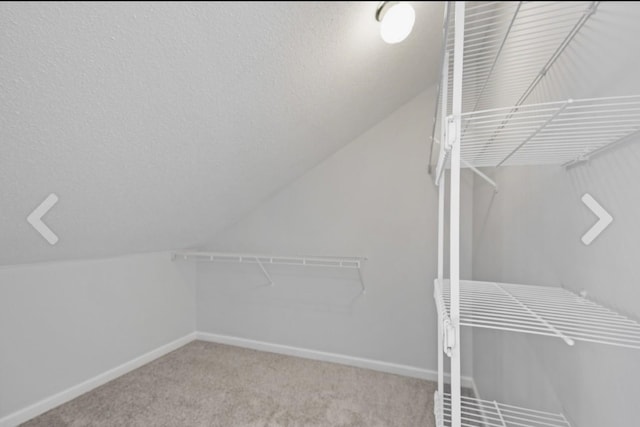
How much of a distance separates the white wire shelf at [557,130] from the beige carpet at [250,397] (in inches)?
63.9

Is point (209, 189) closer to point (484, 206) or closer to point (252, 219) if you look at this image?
point (252, 219)

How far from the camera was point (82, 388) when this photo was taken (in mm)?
2072

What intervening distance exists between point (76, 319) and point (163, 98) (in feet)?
5.89

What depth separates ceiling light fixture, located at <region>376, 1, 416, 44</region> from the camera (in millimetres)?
391

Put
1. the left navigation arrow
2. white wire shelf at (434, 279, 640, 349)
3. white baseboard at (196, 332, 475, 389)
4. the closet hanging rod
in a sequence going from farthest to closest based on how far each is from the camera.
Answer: the closet hanging rod, white baseboard at (196, 332, 475, 389), the left navigation arrow, white wire shelf at (434, 279, 640, 349)

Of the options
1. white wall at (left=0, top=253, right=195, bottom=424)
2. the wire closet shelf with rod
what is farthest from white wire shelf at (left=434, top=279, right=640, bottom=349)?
white wall at (left=0, top=253, right=195, bottom=424)

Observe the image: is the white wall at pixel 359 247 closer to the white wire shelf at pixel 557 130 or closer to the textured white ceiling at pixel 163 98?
the textured white ceiling at pixel 163 98

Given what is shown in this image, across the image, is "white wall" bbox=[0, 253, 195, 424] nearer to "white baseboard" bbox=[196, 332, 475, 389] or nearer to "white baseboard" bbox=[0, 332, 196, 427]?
"white baseboard" bbox=[0, 332, 196, 427]

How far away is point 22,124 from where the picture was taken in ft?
3.24

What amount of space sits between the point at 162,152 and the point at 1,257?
3.63 ft

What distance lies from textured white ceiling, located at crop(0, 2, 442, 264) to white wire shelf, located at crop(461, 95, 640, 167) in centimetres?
31

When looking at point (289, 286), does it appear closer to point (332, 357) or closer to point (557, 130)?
point (332, 357)

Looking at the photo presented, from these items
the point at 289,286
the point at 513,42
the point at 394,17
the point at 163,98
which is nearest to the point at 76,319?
the point at 289,286

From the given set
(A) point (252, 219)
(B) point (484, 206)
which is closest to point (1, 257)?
(A) point (252, 219)
